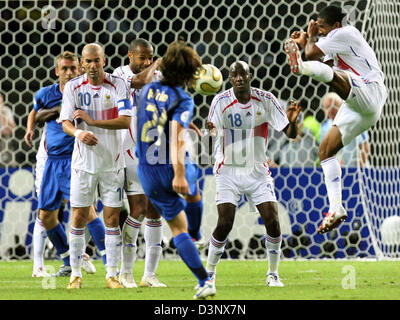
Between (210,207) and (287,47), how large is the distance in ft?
14.8

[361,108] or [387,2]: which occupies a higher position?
[387,2]

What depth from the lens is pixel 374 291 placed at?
21.5ft

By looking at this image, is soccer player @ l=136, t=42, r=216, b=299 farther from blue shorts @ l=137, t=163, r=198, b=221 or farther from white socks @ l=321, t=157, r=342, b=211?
white socks @ l=321, t=157, r=342, b=211

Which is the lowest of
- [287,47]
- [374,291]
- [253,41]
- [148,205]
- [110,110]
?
[374,291]

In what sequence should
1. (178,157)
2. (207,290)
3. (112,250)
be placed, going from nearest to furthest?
1. (178,157)
2. (207,290)
3. (112,250)

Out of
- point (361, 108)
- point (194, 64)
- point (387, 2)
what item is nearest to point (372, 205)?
point (387, 2)

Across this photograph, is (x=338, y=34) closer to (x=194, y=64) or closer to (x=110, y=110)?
(x=194, y=64)

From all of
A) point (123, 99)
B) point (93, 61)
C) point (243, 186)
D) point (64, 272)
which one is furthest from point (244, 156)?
point (64, 272)

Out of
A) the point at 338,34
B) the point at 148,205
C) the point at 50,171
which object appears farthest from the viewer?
the point at 50,171

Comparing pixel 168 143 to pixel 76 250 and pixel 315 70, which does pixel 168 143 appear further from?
pixel 76 250

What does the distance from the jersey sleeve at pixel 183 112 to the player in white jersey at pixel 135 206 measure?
57.8 inches

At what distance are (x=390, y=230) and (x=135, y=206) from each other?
452cm

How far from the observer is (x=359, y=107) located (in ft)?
22.4

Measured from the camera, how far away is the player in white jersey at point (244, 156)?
7.16 metres
